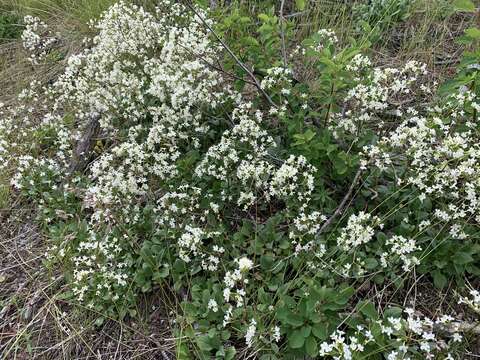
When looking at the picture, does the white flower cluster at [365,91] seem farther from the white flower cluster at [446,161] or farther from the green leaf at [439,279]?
the green leaf at [439,279]

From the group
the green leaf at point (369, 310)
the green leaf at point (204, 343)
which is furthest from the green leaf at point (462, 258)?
the green leaf at point (204, 343)

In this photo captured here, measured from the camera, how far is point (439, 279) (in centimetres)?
272

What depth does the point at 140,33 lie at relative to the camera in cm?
412

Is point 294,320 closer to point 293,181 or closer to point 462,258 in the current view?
point 293,181

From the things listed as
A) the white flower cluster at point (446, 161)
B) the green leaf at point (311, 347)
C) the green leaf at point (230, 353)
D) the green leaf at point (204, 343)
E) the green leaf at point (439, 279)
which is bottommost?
the green leaf at point (230, 353)

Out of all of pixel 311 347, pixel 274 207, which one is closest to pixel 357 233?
pixel 311 347

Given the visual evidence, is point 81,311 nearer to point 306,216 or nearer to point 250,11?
point 306,216

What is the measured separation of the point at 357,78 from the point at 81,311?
8.43 feet

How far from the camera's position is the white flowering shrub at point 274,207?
255 cm

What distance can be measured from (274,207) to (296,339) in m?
1.20

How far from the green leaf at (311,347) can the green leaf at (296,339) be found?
1.3 inches

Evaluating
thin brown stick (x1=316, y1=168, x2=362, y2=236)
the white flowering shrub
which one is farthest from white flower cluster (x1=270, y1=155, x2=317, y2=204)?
thin brown stick (x1=316, y1=168, x2=362, y2=236)

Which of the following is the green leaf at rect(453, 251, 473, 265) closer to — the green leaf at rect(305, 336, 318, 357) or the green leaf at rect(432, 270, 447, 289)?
the green leaf at rect(432, 270, 447, 289)

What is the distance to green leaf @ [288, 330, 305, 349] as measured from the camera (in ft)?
7.85
